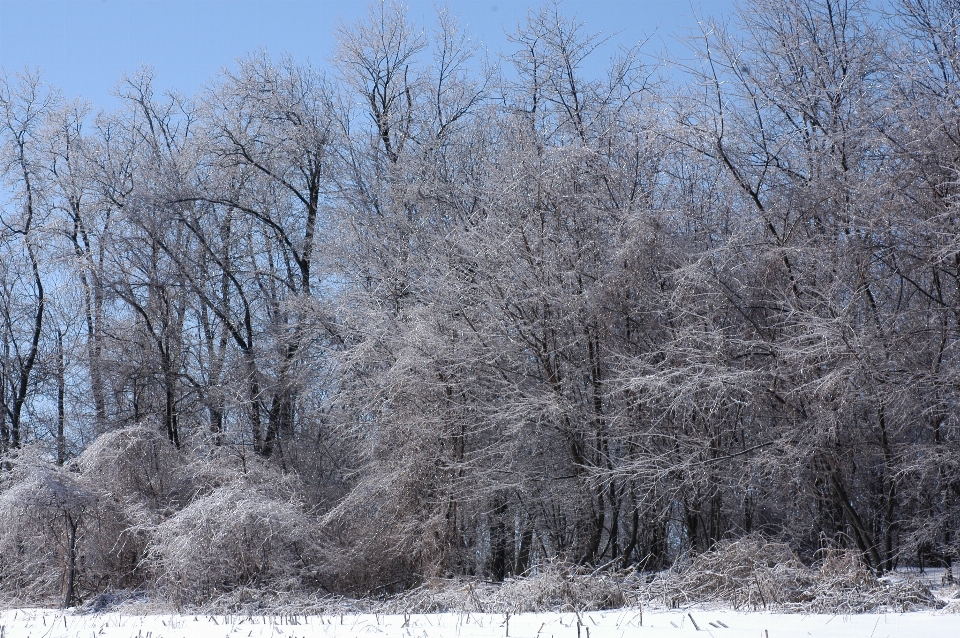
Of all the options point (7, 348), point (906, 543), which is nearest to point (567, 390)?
point (906, 543)

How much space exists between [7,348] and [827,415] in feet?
69.4

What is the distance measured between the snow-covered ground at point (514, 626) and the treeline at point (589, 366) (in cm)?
189

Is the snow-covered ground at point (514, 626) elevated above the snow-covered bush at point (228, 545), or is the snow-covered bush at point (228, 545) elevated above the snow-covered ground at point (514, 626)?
the snow-covered bush at point (228, 545)

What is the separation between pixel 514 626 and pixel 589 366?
6225 millimetres

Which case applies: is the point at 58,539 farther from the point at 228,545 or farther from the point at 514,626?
the point at 514,626

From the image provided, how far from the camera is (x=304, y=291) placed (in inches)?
838

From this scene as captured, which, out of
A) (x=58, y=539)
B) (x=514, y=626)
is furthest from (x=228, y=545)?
(x=514, y=626)

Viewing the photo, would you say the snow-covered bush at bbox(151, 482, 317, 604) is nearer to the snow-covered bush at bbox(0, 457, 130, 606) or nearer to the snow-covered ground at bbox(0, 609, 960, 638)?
the snow-covered ground at bbox(0, 609, 960, 638)

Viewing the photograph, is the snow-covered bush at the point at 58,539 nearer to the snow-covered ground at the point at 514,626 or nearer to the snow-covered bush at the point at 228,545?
the snow-covered bush at the point at 228,545

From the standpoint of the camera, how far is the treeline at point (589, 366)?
11.9 m

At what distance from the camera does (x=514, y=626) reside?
8.66 meters

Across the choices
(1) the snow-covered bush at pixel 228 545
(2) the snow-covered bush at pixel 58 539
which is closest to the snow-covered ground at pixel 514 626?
(1) the snow-covered bush at pixel 228 545

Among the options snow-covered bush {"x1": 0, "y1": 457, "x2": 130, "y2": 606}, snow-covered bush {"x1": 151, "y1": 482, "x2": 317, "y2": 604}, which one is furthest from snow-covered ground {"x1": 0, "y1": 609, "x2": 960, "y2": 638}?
snow-covered bush {"x1": 0, "y1": 457, "x2": 130, "y2": 606}

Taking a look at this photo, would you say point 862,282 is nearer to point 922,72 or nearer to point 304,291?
point 922,72
